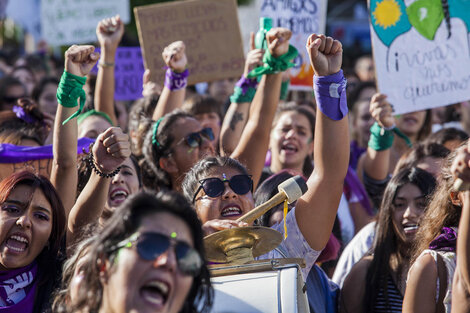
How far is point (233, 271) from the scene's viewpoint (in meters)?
2.39

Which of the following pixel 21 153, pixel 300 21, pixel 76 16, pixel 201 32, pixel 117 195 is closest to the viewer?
pixel 117 195

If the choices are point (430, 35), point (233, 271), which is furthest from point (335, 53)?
point (430, 35)

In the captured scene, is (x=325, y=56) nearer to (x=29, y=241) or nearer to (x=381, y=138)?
(x=29, y=241)

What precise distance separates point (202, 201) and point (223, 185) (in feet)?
0.37

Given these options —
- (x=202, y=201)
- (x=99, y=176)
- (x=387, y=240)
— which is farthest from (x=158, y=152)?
(x=387, y=240)

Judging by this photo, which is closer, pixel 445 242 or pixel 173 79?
pixel 445 242

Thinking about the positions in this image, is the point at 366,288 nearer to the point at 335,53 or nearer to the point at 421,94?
the point at 335,53

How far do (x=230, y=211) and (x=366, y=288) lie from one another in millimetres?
820

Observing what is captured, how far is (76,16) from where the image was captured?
7.38 metres

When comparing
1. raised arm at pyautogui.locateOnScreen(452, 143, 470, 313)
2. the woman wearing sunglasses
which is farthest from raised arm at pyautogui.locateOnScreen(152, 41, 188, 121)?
raised arm at pyautogui.locateOnScreen(452, 143, 470, 313)

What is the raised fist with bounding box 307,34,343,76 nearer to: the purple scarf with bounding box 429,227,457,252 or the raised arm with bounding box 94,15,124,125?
the purple scarf with bounding box 429,227,457,252

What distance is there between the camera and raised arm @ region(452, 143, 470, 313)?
81.6 inches

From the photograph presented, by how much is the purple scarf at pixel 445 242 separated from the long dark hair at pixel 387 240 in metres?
0.66

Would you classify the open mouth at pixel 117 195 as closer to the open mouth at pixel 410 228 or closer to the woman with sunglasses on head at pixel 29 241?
the woman with sunglasses on head at pixel 29 241
